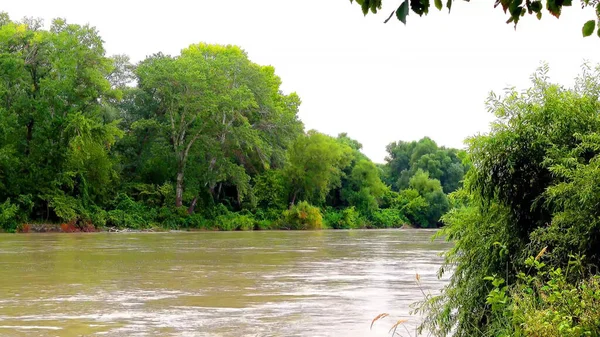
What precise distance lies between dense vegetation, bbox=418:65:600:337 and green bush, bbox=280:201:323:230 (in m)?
49.8

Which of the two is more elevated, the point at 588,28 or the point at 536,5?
the point at 536,5

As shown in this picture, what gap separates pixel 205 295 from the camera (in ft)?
39.5

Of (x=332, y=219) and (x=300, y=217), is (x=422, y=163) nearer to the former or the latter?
(x=332, y=219)

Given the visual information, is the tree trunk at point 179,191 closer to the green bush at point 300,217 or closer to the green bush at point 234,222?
the green bush at point 234,222

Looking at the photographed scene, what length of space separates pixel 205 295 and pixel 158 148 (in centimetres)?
4063

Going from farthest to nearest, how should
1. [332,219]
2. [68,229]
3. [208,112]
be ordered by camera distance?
1. [332,219]
2. [208,112]
3. [68,229]

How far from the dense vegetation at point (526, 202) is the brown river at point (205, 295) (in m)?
2.07

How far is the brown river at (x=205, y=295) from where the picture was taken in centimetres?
886

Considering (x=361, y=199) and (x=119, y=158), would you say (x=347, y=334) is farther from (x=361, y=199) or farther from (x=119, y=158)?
(x=361, y=199)

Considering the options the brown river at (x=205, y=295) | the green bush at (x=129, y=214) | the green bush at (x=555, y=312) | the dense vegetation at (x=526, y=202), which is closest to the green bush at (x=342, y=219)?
the green bush at (x=129, y=214)

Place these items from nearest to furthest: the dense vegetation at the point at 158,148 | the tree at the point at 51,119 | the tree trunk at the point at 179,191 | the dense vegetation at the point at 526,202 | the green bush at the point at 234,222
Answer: the dense vegetation at the point at 526,202, the tree at the point at 51,119, the dense vegetation at the point at 158,148, the tree trunk at the point at 179,191, the green bush at the point at 234,222

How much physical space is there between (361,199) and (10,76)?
35782 mm

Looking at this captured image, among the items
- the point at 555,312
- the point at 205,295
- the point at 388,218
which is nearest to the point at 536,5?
the point at 555,312

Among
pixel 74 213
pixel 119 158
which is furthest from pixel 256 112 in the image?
pixel 74 213
